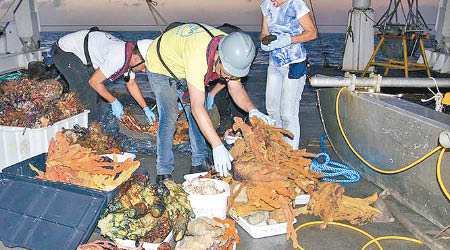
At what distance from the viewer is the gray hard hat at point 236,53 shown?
10.5 ft

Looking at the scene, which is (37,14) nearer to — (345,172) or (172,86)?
(172,86)

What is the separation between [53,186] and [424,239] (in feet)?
9.68

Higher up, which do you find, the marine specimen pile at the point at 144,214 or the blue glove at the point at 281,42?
the blue glove at the point at 281,42

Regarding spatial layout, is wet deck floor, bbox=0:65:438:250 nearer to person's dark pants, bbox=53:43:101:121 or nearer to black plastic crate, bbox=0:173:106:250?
black plastic crate, bbox=0:173:106:250

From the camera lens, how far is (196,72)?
344 centimetres

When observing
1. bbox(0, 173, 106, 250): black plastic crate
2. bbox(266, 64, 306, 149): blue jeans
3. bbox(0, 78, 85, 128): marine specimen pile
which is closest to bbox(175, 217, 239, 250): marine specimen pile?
bbox(0, 173, 106, 250): black plastic crate

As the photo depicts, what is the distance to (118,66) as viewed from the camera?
4.41 meters

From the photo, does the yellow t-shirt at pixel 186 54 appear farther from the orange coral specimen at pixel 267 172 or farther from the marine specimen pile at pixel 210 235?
the marine specimen pile at pixel 210 235

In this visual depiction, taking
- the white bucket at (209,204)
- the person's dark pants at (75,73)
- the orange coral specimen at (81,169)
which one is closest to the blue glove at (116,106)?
the person's dark pants at (75,73)

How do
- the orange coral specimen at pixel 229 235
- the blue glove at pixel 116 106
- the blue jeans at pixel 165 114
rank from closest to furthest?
the orange coral specimen at pixel 229 235 → the blue jeans at pixel 165 114 → the blue glove at pixel 116 106

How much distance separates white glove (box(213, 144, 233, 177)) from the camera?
359 centimetres

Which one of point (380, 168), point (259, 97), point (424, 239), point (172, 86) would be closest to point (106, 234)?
point (172, 86)

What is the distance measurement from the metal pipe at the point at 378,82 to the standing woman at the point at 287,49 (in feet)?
0.67

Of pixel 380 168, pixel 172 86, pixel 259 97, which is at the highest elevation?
pixel 172 86
